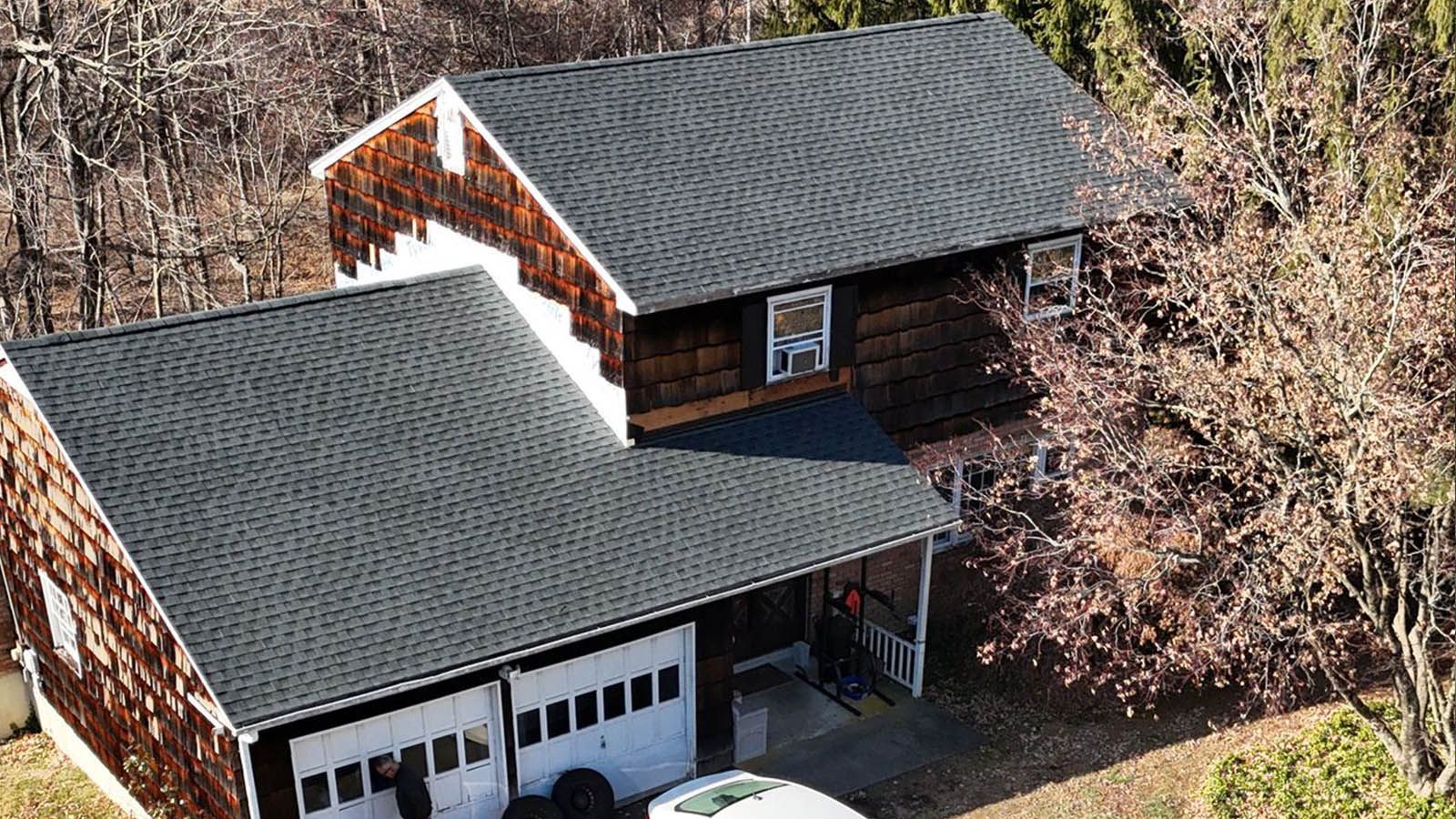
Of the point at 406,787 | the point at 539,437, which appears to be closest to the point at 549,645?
the point at 406,787

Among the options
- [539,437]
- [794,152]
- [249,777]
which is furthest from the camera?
[794,152]

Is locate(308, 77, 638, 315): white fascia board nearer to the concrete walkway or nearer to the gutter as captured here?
the gutter

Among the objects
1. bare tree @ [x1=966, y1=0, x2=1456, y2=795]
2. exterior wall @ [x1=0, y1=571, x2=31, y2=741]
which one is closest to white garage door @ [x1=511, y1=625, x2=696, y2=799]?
bare tree @ [x1=966, y1=0, x2=1456, y2=795]

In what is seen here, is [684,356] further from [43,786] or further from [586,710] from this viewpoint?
[43,786]

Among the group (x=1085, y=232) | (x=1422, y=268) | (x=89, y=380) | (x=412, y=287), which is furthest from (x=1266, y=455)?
(x=89, y=380)

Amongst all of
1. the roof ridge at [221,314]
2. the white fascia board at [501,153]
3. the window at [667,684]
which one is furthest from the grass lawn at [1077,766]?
the roof ridge at [221,314]

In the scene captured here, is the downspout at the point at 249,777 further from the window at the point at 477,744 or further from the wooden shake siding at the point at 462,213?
the wooden shake siding at the point at 462,213
